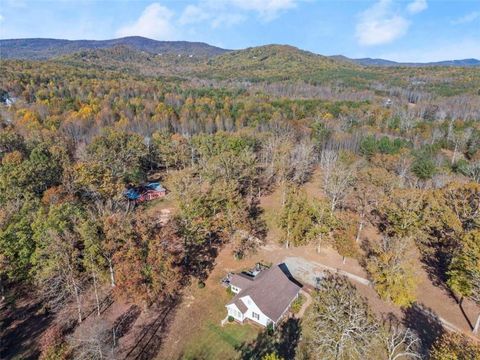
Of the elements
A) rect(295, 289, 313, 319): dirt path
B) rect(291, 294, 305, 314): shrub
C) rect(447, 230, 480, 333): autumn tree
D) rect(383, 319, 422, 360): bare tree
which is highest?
rect(447, 230, 480, 333): autumn tree

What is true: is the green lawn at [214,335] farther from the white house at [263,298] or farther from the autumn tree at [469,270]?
the autumn tree at [469,270]

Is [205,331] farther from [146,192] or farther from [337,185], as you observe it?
[146,192]

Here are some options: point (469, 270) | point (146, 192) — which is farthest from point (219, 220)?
point (469, 270)

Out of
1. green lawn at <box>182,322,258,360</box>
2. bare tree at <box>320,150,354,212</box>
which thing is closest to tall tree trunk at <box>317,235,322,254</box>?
bare tree at <box>320,150,354,212</box>

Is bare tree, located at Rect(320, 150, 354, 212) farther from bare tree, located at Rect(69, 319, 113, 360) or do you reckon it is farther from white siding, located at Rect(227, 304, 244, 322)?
bare tree, located at Rect(69, 319, 113, 360)

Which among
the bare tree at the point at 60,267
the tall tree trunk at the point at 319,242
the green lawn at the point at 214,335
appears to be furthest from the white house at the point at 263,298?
the bare tree at the point at 60,267
